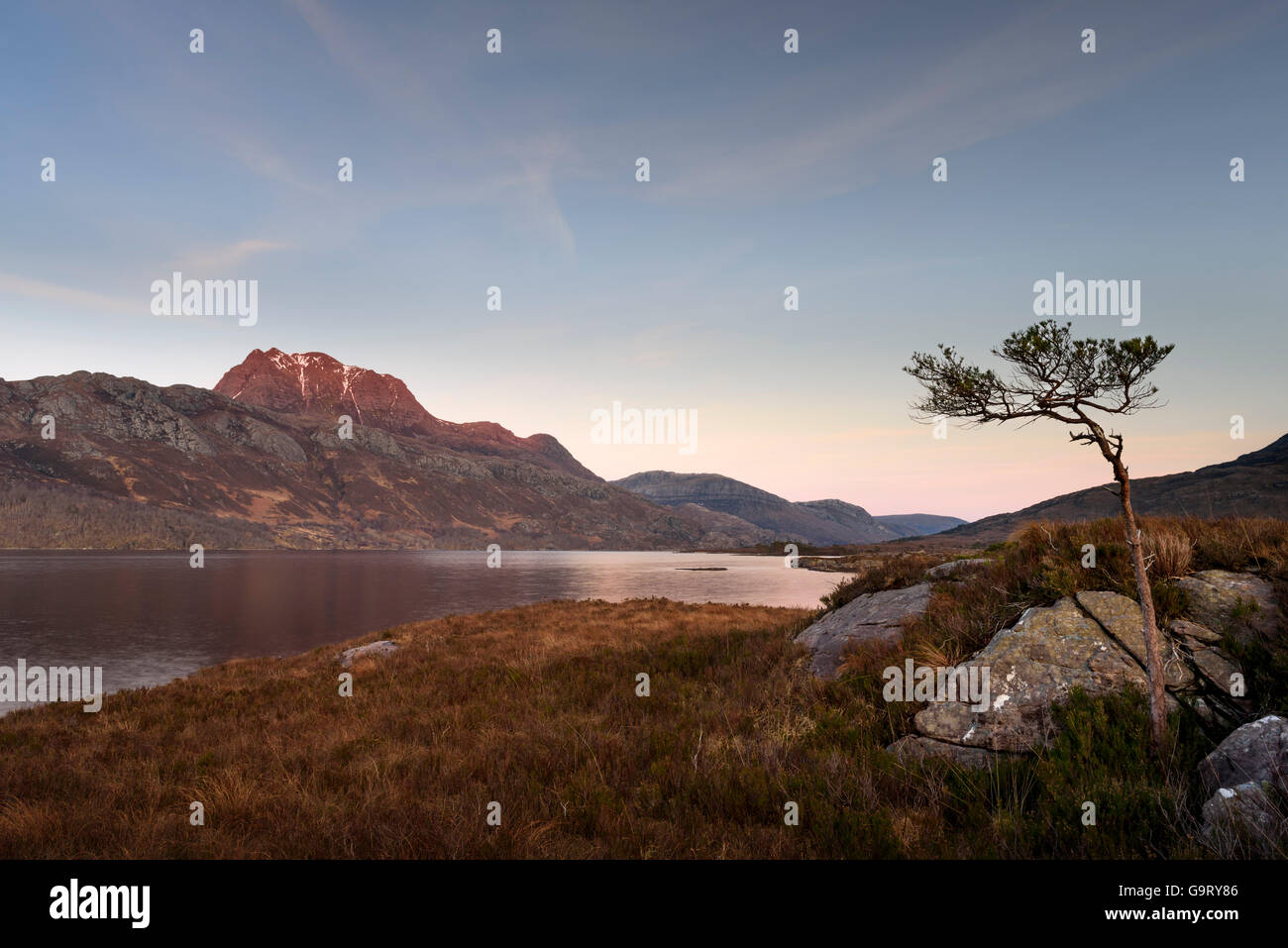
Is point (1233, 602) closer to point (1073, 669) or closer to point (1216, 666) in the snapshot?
point (1216, 666)

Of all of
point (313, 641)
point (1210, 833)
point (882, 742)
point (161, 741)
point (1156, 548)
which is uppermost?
point (1156, 548)

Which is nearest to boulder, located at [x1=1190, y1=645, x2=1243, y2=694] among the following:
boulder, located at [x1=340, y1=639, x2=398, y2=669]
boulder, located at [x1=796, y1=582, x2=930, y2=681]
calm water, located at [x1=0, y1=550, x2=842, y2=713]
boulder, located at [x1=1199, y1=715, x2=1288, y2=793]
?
boulder, located at [x1=1199, y1=715, x2=1288, y2=793]

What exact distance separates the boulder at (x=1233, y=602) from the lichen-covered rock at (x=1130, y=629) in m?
0.78

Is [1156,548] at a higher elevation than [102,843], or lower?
higher

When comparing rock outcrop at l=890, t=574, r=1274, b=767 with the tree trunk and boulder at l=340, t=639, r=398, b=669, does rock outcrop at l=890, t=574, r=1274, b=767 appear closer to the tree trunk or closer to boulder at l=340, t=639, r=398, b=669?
the tree trunk

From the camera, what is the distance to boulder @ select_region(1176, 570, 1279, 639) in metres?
7.64

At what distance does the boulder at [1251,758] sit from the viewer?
5.23 metres

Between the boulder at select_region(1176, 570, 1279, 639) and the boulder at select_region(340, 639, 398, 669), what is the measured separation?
20839 mm

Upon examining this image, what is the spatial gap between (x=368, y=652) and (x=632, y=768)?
15.7m
